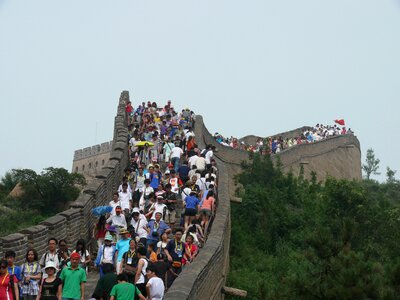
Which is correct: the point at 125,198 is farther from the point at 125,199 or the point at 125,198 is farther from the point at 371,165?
the point at 371,165

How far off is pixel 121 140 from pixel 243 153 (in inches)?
527

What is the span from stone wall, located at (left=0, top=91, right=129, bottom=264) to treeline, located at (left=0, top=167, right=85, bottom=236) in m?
13.0

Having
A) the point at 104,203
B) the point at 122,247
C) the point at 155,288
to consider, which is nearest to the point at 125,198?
the point at 104,203

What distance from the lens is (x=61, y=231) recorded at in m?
16.4

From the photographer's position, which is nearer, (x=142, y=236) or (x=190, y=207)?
(x=142, y=236)

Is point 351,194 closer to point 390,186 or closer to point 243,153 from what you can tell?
point 243,153

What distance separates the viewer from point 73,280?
11578 mm

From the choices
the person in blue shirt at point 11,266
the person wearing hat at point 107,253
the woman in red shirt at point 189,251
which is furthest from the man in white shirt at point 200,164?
the person in blue shirt at point 11,266

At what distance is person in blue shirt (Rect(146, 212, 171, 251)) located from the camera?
50.1 ft

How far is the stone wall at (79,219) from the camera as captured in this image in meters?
14.0

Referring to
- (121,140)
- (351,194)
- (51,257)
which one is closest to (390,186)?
(351,194)

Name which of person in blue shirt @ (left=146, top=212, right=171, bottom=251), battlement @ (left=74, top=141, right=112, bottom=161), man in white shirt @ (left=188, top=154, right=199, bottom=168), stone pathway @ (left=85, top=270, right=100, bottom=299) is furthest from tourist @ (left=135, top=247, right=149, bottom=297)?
battlement @ (left=74, top=141, right=112, bottom=161)

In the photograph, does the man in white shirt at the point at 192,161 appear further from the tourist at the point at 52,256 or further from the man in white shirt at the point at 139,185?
the tourist at the point at 52,256

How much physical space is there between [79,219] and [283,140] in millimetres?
28934
